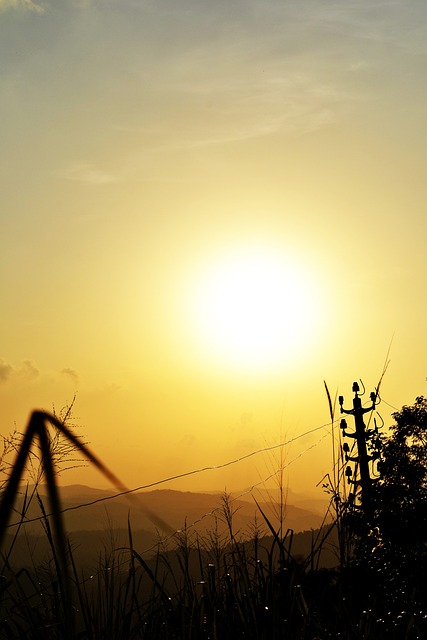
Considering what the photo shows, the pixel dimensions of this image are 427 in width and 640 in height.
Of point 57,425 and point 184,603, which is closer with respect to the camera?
point 184,603

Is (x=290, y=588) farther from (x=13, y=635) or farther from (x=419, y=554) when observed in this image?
(x=419, y=554)

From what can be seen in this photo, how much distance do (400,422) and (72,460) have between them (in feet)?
68.6

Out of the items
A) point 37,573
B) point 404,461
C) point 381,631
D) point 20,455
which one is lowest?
Result: point 381,631

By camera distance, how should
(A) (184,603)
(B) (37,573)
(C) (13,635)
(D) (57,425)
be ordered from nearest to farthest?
1. (C) (13,635)
2. (A) (184,603)
3. (B) (37,573)
4. (D) (57,425)

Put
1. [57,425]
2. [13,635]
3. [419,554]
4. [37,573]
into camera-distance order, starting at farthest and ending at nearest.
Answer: [419,554]
[57,425]
[37,573]
[13,635]

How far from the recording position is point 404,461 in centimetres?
2306

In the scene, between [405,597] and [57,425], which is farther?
[57,425]

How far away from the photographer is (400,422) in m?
24.2

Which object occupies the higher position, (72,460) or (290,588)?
(72,460)

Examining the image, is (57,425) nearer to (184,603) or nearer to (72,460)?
(72,460)

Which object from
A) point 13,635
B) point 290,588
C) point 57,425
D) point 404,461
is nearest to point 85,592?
point 13,635

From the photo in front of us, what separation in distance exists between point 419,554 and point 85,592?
67.1 feet

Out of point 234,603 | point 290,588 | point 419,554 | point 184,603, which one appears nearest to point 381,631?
point 290,588

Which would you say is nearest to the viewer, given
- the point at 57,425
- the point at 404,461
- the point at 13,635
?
the point at 13,635
